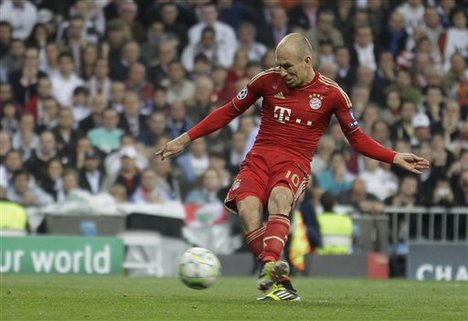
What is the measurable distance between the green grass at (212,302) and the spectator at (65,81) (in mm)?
7275

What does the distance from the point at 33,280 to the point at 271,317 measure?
675 centimetres

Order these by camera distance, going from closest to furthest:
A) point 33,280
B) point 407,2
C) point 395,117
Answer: point 33,280 → point 395,117 → point 407,2

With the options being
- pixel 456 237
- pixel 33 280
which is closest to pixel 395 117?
pixel 456 237

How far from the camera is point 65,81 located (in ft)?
77.2

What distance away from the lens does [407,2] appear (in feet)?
87.4

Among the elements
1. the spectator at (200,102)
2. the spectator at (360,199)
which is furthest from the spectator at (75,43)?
the spectator at (360,199)

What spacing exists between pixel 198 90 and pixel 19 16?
3361mm

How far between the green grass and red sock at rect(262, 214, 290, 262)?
1.33 ft

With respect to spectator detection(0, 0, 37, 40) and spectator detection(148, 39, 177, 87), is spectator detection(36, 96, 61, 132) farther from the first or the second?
spectator detection(148, 39, 177, 87)

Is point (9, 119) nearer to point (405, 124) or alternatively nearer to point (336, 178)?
point (336, 178)

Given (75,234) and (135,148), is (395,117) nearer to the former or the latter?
(135,148)

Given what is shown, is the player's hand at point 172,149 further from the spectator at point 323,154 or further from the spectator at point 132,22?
the spectator at point 132,22

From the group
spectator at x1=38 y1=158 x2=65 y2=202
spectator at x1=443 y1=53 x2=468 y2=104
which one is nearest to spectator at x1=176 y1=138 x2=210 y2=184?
spectator at x1=38 y1=158 x2=65 y2=202

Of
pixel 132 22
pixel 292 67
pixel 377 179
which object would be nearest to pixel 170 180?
pixel 377 179
